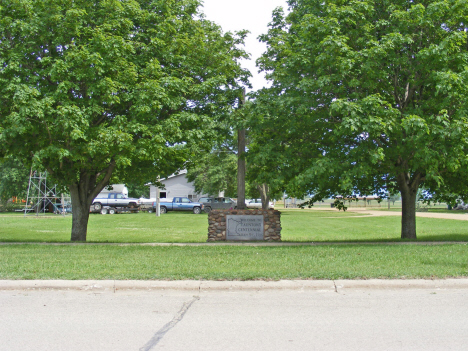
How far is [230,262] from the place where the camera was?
29.6 feet

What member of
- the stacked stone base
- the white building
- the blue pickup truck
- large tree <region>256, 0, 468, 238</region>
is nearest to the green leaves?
large tree <region>256, 0, 468, 238</region>

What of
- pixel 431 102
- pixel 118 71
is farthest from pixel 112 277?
pixel 431 102

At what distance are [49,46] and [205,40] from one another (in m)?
4.95

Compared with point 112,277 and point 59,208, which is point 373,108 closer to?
point 112,277

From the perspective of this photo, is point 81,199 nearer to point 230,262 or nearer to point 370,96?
point 230,262
